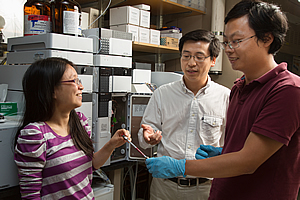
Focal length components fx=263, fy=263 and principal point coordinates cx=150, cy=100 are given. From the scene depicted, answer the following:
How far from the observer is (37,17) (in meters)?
1.57

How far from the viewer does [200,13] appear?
3.14m

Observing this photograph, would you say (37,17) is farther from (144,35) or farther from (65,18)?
(144,35)

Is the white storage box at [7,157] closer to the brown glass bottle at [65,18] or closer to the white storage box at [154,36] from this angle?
the brown glass bottle at [65,18]

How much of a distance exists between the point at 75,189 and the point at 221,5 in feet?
8.04

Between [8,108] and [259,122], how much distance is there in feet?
4.60

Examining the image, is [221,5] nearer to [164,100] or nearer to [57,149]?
[164,100]

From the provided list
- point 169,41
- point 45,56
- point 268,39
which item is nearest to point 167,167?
point 268,39

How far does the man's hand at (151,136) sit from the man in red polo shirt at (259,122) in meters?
0.34

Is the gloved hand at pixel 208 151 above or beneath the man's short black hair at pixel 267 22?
beneath

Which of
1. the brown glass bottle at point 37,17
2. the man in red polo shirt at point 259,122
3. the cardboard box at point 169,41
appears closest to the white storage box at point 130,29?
the cardboard box at point 169,41

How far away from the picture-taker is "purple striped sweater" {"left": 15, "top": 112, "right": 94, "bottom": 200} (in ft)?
3.62

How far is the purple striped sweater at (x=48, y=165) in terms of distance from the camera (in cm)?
110

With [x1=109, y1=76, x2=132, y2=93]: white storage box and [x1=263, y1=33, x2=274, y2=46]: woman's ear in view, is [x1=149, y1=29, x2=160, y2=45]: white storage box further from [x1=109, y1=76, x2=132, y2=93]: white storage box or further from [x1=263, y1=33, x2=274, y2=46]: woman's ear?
[x1=263, y1=33, x2=274, y2=46]: woman's ear

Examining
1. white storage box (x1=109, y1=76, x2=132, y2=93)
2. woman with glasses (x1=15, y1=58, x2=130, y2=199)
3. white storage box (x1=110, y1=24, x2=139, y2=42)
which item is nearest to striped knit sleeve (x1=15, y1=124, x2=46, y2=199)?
woman with glasses (x1=15, y1=58, x2=130, y2=199)
